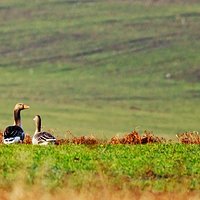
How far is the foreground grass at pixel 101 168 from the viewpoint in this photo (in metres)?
15.0

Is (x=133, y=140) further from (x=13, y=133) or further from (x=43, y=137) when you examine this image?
(x=13, y=133)

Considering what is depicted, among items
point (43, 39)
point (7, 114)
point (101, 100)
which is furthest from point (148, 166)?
point (43, 39)

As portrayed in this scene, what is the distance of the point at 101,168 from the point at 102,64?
92916 millimetres

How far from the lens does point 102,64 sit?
108m

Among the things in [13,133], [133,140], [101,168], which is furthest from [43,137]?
[101,168]

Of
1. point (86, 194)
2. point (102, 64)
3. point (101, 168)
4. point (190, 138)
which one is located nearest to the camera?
point (86, 194)

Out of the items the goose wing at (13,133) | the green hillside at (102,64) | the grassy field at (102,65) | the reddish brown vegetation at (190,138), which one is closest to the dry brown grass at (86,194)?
the goose wing at (13,133)

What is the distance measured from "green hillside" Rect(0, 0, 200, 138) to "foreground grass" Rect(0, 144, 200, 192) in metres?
53.6

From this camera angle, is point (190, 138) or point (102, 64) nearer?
point (190, 138)

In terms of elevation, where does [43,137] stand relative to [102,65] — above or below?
below

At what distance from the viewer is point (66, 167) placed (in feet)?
51.8

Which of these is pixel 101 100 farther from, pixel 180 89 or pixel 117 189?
pixel 117 189

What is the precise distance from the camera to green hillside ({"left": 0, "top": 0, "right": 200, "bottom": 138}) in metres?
85.1

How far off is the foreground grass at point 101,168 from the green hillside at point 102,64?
53598 millimetres
